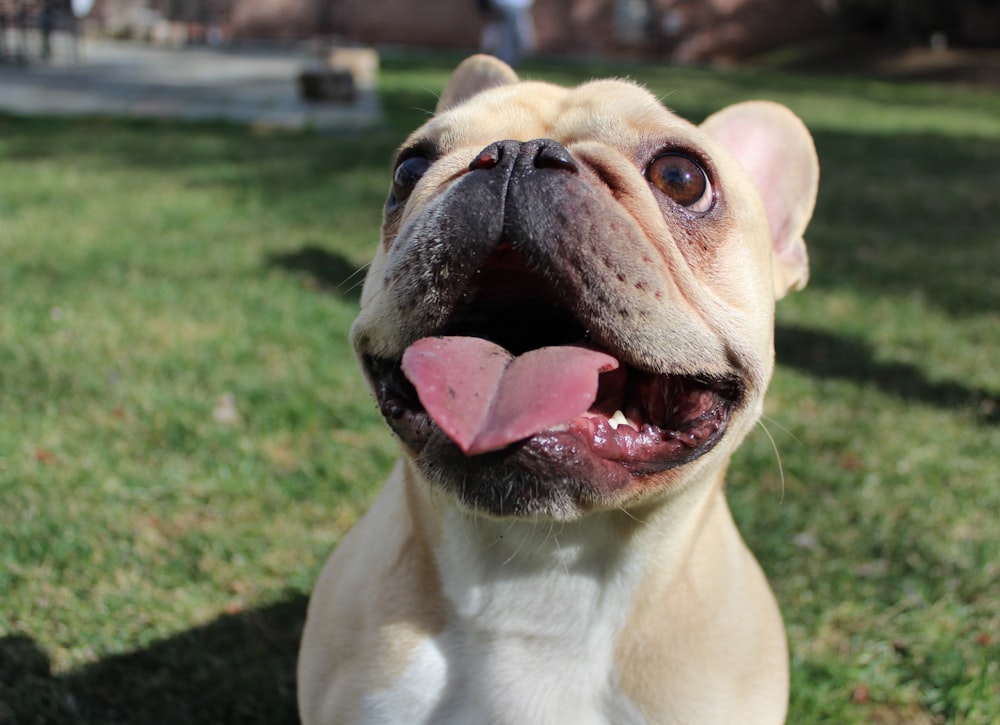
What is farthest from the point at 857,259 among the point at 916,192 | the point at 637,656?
the point at 637,656

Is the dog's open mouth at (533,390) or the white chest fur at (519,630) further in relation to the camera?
the white chest fur at (519,630)

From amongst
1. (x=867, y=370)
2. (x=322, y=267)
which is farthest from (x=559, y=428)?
(x=322, y=267)

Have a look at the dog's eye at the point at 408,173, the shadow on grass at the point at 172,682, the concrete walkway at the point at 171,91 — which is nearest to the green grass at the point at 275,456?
the shadow on grass at the point at 172,682

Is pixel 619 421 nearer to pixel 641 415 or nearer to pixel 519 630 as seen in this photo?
pixel 641 415

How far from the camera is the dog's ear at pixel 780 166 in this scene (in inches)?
117

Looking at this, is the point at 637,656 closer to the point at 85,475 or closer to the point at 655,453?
the point at 655,453

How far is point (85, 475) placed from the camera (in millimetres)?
3996

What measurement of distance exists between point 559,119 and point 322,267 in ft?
14.8

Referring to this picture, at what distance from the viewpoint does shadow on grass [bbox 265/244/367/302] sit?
641 centimetres

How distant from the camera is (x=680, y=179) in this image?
2.31 metres

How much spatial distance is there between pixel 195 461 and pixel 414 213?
7.90ft

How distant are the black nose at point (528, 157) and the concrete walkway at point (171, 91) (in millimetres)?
10418

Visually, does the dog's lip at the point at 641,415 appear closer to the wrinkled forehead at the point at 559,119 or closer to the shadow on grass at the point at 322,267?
the wrinkled forehead at the point at 559,119

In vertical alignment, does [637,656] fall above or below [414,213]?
below
